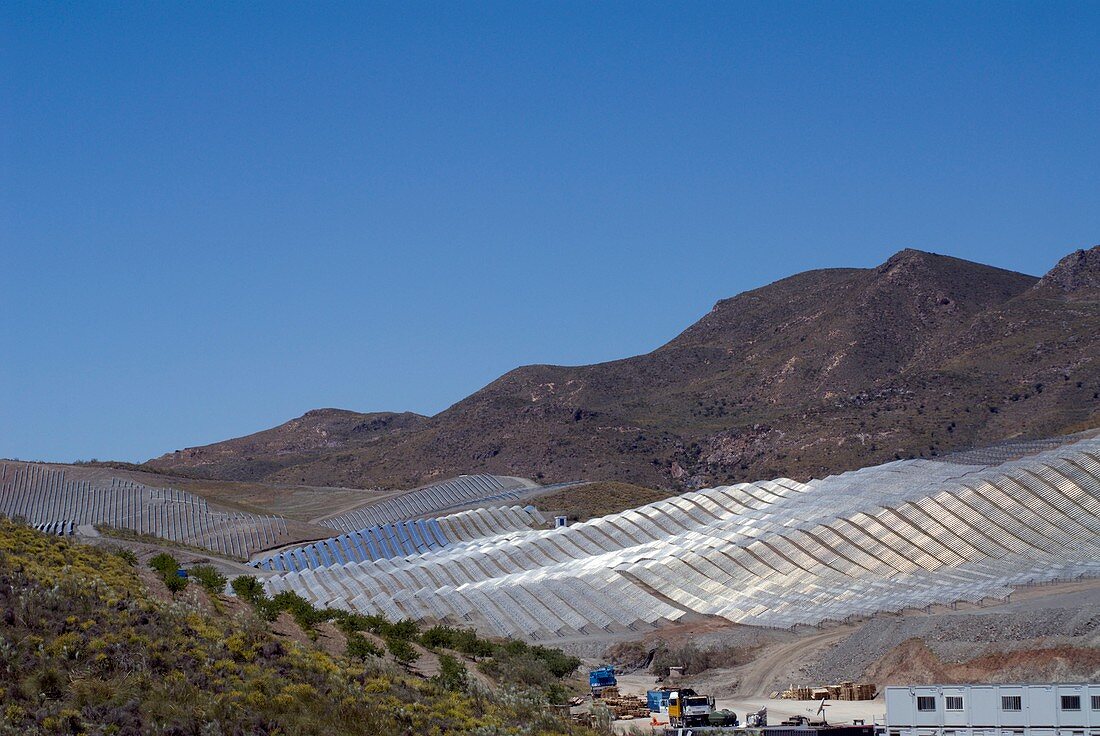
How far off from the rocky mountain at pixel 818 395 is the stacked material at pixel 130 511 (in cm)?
4662

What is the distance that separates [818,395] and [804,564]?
95.6 m

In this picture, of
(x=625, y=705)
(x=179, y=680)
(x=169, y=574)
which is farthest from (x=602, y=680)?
(x=179, y=680)

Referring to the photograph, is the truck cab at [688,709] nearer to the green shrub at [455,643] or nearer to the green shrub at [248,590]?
the green shrub at [455,643]

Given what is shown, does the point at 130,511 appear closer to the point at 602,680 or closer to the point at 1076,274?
the point at 602,680

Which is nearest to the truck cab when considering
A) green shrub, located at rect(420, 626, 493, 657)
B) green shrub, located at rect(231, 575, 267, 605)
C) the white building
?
the white building

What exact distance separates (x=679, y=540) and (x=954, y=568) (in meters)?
18.2

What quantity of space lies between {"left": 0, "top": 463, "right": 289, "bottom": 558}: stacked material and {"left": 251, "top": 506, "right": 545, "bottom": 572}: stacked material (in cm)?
743

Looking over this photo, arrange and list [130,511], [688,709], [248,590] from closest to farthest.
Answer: [688,709]
[248,590]
[130,511]

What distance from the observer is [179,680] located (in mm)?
23500

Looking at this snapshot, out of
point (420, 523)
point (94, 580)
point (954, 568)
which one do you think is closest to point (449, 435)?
point (420, 523)

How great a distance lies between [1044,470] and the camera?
205 feet

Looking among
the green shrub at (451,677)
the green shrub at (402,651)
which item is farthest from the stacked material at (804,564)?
the green shrub at (451,677)

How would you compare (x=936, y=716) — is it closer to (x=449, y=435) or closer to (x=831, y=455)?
(x=831, y=455)

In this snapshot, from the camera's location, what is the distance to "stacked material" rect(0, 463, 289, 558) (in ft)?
312
